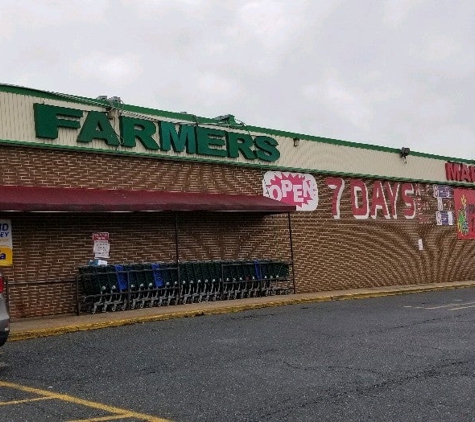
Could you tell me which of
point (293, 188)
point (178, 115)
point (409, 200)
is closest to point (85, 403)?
point (178, 115)

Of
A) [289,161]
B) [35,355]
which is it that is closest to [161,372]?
[35,355]

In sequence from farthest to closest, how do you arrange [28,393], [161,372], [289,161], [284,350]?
[289,161] → [284,350] → [161,372] → [28,393]

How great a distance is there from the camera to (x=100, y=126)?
17438mm

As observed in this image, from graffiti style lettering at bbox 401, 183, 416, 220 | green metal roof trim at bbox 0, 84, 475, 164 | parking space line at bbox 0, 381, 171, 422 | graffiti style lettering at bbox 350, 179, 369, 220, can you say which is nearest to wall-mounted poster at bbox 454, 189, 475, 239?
graffiti style lettering at bbox 401, 183, 416, 220

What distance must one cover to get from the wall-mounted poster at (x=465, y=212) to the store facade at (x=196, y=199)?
124cm

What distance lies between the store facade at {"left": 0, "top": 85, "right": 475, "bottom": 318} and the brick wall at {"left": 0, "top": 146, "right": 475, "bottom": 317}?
4 centimetres

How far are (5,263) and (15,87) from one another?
451 cm

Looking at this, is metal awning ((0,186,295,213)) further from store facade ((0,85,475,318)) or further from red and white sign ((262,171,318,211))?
red and white sign ((262,171,318,211))

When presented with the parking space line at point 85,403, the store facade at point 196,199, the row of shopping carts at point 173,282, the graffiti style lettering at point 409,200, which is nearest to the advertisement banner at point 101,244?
→ the store facade at point 196,199

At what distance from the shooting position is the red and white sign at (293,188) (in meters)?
22.0

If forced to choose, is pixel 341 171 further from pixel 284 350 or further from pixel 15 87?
pixel 284 350

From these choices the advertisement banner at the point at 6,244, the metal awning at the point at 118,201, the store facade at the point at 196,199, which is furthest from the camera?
the store facade at the point at 196,199

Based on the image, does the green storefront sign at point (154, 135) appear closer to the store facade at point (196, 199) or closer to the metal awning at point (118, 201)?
the store facade at point (196, 199)

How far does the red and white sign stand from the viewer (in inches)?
867
